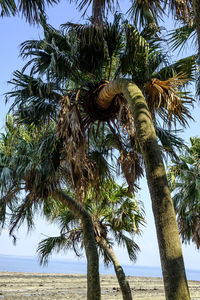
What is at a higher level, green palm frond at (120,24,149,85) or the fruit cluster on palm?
green palm frond at (120,24,149,85)

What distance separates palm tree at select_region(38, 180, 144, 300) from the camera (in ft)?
33.8

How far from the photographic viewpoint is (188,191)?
9.84m

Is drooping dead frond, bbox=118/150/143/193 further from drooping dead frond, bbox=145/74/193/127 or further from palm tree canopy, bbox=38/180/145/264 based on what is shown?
palm tree canopy, bbox=38/180/145/264

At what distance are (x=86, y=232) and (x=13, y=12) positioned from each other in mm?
5634

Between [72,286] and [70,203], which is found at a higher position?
[70,203]

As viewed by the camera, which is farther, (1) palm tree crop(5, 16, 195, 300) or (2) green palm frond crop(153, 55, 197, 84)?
(2) green palm frond crop(153, 55, 197, 84)

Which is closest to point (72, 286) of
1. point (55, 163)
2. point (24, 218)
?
point (24, 218)

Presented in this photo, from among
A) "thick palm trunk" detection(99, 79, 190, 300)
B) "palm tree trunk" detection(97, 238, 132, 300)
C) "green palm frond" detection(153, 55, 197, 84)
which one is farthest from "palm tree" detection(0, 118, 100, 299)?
"thick palm trunk" detection(99, 79, 190, 300)

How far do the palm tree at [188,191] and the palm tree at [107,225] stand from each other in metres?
1.60

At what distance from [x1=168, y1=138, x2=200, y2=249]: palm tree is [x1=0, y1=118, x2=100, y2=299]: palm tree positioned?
3.27 meters

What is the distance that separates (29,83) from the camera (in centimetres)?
593

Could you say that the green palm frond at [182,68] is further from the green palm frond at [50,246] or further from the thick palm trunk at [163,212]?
the green palm frond at [50,246]

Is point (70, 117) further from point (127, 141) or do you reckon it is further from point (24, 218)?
point (24, 218)

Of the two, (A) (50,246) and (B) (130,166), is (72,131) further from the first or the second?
(A) (50,246)
